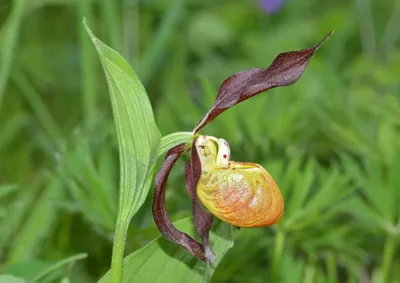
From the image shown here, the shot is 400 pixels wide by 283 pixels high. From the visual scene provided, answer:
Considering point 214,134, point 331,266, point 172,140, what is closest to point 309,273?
point 331,266

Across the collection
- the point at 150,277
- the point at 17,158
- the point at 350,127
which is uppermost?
the point at 150,277

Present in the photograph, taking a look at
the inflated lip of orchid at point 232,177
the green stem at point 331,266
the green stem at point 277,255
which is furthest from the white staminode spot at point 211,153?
the green stem at point 331,266

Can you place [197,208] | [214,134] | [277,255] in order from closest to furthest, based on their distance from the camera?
[197,208] → [277,255] → [214,134]

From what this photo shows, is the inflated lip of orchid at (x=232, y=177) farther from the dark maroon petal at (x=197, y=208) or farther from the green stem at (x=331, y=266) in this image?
the green stem at (x=331, y=266)

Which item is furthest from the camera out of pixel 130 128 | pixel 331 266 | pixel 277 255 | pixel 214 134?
pixel 214 134

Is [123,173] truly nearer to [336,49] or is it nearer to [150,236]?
[150,236]

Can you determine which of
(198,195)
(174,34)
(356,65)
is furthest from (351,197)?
(174,34)

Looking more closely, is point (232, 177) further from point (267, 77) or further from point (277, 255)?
point (277, 255)
